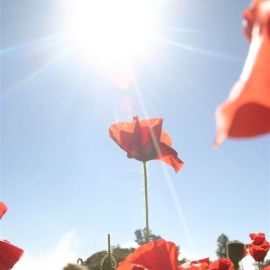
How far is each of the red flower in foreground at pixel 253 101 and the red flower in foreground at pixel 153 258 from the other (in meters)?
1.04

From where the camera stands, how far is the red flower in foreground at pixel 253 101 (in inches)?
16.6

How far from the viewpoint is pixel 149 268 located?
1.43m

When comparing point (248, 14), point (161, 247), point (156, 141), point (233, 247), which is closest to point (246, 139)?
point (248, 14)

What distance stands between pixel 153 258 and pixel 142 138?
1.53 metres

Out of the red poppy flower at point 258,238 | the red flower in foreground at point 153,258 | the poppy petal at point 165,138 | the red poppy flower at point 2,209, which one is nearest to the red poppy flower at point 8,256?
the red poppy flower at point 2,209

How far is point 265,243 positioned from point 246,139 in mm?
3656

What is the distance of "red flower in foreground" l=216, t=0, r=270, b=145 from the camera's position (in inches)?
16.6

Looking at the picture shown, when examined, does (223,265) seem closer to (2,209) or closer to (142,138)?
(142,138)

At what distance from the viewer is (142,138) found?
2.91 metres

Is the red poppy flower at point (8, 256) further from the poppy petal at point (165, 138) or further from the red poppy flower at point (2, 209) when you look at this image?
the poppy petal at point (165, 138)

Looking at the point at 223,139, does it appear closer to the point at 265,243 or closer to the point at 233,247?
the point at 233,247

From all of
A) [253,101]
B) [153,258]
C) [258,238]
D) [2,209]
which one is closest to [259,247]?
[258,238]

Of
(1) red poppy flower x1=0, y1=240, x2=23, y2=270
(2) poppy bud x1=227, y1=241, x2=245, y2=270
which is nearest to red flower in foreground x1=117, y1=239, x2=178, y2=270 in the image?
(1) red poppy flower x1=0, y1=240, x2=23, y2=270

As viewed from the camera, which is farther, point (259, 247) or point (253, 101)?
point (259, 247)
